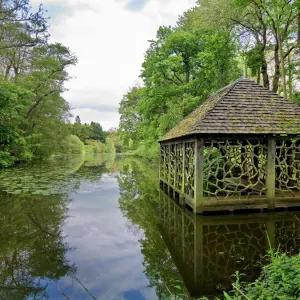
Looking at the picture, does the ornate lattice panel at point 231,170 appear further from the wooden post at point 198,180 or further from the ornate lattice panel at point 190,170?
the ornate lattice panel at point 190,170

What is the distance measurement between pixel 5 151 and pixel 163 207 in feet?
49.8

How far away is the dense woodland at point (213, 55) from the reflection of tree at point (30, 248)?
12.3 meters

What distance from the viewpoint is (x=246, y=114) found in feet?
27.7

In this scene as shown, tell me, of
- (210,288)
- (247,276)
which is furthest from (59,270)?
(247,276)

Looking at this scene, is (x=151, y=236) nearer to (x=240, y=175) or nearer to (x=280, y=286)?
(x=240, y=175)

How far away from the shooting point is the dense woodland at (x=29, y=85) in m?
15.2

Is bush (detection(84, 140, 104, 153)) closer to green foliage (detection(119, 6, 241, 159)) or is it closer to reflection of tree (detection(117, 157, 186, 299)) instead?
green foliage (detection(119, 6, 241, 159))

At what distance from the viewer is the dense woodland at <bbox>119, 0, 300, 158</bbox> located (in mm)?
15119

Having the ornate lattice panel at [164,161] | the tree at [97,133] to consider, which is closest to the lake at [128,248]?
the ornate lattice panel at [164,161]

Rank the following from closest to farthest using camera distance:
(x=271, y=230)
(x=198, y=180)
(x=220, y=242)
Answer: (x=220, y=242)
(x=271, y=230)
(x=198, y=180)

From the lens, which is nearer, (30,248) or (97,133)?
(30,248)

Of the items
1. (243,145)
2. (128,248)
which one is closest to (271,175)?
(243,145)

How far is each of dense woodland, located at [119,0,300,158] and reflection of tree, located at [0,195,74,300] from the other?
12.3 meters

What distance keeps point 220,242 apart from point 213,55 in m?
13.7
